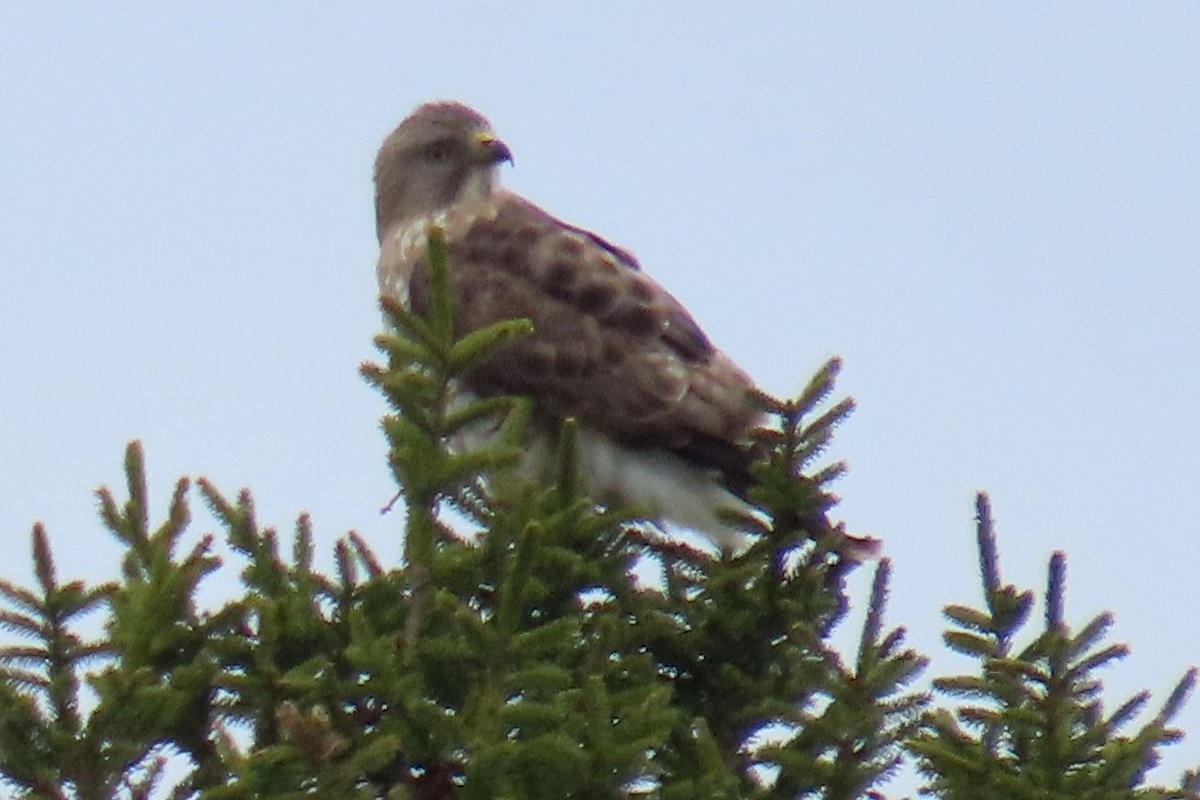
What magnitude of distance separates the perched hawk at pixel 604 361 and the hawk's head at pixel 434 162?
479 millimetres

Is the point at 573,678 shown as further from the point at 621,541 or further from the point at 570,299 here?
the point at 570,299

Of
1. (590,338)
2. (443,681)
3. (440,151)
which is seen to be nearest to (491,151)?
(440,151)

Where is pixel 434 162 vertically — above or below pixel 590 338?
above

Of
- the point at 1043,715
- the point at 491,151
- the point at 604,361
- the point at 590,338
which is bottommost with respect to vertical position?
the point at 1043,715

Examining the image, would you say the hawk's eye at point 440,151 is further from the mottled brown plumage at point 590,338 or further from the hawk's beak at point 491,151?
the mottled brown plumage at point 590,338

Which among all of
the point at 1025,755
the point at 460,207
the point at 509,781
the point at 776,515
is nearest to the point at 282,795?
the point at 509,781

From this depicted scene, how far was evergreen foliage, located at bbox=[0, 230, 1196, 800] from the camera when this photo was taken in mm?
3953

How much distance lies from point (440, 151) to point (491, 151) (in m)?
0.33

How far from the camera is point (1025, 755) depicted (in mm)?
4184

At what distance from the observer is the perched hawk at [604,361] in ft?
25.3

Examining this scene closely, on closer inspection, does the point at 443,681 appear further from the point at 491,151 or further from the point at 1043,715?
the point at 491,151

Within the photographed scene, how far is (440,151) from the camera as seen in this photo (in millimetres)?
9711

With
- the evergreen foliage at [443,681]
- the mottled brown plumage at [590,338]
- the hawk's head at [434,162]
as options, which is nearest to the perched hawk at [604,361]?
the mottled brown plumage at [590,338]

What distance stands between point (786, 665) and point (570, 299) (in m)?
3.18
